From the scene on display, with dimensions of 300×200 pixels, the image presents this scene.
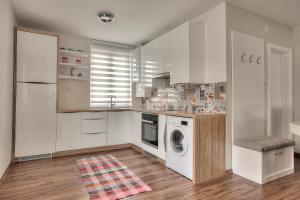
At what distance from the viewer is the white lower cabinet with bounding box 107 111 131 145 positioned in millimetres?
3868

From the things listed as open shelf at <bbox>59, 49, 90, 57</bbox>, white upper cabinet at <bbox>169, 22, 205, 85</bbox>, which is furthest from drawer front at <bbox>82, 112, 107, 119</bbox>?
white upper cabinet at <bbox>169, 22, 205, 85</bbox>

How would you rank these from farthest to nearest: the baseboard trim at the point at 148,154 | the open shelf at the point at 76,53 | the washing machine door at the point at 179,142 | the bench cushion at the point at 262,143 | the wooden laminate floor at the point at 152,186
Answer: the open shelf at the point at 76,53
the baseboard trim at the point at 148,154
the washing machine door at the point at 179,142
the bench cushion at the point at 262,143
the wooden laminate floor at the point at 152,186

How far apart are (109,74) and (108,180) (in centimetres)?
270

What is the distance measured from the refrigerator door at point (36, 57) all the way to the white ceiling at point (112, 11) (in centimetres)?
36

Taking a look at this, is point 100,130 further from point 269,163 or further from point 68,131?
point 269,163

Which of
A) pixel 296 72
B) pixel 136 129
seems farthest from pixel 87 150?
pixel 296 72

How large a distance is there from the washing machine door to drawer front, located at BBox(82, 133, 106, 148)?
170 cm

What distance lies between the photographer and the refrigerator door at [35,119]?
305 centimetres

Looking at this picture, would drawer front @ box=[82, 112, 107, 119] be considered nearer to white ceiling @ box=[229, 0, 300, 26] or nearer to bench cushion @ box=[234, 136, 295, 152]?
bench cushion @ box=[234, 136, 295, 152]

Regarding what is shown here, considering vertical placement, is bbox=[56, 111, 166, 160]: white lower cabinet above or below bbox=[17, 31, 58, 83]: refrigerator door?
below

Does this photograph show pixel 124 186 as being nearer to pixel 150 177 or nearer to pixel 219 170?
pixel 150 177

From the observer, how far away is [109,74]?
4.45 meters

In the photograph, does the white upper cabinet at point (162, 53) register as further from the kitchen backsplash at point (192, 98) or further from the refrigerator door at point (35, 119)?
the refrigerator door at point (35, 119)

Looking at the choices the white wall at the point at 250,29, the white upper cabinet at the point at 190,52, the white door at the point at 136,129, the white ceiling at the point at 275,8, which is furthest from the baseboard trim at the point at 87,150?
the white ceiling at the point at 275,8
